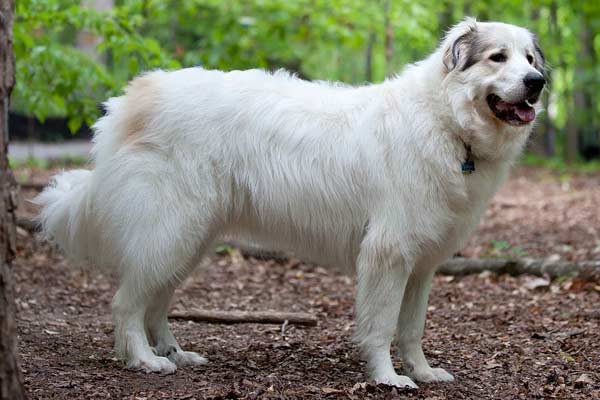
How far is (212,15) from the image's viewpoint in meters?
13.0

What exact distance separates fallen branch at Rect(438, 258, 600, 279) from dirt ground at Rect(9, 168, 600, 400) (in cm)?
8

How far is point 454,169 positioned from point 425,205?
227 millimetres

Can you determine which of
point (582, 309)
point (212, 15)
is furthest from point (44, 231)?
point (212, 15)

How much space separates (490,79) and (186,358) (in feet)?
7.22

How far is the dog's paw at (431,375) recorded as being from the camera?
3.98 meters

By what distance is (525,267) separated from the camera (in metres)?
6.46

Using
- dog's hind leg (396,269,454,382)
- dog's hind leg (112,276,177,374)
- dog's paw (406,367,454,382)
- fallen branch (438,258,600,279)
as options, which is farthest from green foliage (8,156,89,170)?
dog's paw (406,367,454,382)

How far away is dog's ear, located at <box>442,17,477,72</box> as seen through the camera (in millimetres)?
3766

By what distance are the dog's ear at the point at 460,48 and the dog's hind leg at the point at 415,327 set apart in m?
1.07

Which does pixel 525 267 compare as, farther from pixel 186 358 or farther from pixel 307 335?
pixel 186 358

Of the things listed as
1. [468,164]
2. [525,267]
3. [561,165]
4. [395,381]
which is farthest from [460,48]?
[561,165]

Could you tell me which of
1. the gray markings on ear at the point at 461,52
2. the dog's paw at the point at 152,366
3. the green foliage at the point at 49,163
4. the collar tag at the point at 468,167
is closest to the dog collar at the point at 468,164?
the collar tag at the point at 468,167

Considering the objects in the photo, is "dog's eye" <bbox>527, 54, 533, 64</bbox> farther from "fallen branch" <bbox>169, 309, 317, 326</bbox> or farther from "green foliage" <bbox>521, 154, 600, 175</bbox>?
"green foliage" <bbox>521, 154, 600, 175</bbox>

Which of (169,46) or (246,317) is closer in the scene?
(246,317)
